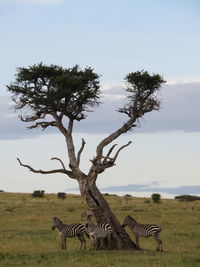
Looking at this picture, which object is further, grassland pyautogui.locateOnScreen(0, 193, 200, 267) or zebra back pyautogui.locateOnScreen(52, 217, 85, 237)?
zebra back pyautogui.locateOnScreen(52, 217, 85, 237)

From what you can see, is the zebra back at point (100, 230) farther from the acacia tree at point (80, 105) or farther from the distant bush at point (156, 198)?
the distant bush at point (156, 198)

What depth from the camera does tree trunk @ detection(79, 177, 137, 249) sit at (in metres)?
24.2

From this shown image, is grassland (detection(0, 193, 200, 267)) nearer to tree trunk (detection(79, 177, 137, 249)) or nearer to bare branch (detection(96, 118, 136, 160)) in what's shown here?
tree trunk (detection(79, 177, 137, 249))

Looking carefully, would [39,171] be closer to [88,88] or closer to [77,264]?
[88,88]

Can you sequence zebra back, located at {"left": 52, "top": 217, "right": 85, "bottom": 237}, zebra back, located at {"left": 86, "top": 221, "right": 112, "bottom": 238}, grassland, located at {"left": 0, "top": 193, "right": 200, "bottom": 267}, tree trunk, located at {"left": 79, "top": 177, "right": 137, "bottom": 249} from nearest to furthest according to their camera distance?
grassland, located at {"left": 0, "top": 193, "right": 200, "bottom": 267} < zebra back, located at {"left": 86, "top": 221, "right": 112, "bottom": 238} < tree trunk, located at {"left": 79, "top": 177, "right": 137, "bottom": 249} < zebra back, located at {"left": 52, "top": 217, "right": 85, "bottom": 237}

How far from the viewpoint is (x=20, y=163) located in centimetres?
2512

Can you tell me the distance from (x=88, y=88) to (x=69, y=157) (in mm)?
3357

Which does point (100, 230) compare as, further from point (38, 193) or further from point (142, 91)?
point (38, 193)

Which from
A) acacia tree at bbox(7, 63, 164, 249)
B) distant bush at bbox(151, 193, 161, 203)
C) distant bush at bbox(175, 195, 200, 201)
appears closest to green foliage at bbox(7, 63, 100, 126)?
acacia tree at bbox(7, 63, 164, 249)

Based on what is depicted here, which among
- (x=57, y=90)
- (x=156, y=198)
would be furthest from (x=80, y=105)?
(x=156, y=198)

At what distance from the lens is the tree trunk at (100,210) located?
24.2 m

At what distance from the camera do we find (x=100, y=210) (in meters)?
24.3

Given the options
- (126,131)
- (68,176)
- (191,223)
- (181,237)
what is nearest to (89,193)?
(68,176)

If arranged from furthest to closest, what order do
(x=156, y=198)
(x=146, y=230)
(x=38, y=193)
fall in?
(x=38, y=193)
(x=156, y=198)
(x=146, y=230)
